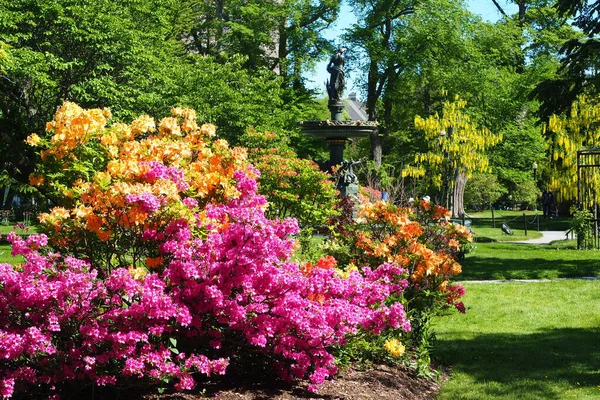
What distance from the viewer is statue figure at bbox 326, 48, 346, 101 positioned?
2581 centimetres

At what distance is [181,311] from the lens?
494cm

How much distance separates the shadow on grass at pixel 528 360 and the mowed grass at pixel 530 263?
213 inches

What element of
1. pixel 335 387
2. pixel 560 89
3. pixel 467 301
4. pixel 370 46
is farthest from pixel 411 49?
pixel 335 387

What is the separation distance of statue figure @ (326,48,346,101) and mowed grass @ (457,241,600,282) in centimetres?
813

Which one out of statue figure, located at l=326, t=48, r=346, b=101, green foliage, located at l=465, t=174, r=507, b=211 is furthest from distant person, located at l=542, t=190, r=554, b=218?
statue figure, located at l=326, t=48, r=346, b=101

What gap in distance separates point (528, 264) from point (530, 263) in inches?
8.5

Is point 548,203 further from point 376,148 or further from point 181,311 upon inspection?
point 181,311

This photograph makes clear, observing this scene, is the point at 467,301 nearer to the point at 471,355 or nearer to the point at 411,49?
the point at 471,355

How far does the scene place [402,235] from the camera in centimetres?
783

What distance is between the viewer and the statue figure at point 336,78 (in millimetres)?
25812

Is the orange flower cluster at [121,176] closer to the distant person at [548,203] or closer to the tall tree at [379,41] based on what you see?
the tall tree at [379,41]

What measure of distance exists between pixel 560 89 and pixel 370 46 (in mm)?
23180

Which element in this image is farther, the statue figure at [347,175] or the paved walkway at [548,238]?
the paved walkway at [548,238]

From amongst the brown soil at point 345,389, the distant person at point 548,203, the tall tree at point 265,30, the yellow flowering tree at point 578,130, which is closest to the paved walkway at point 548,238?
the yellow flowering tree at point 578,130
